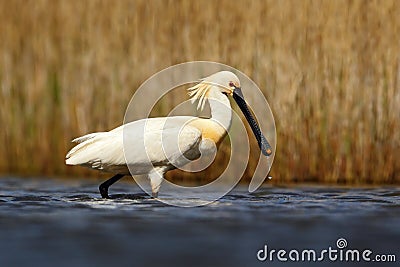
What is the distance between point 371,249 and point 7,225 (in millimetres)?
2693

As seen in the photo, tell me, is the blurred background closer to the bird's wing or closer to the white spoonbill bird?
the white spoonbill bird

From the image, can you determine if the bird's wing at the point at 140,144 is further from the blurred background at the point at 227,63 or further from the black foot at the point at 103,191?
the blurred background at the point at 227,63

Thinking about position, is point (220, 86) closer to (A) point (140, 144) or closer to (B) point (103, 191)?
(A) point (140, 144)

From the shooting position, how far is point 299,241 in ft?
Answer: 23.3

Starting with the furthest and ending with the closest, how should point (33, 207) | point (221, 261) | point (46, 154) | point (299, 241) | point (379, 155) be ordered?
1. point (46, 154)
2. point (379, 155)
3. point (33, 207)
4. point (299, 241)
5. point (221, 261)

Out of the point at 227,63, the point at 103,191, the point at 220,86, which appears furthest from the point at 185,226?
the point at 227,63

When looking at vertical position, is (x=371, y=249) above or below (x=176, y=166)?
below

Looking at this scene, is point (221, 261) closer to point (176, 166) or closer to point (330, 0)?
A: point (176, 166)

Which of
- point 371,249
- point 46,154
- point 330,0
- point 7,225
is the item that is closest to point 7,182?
point 46,154

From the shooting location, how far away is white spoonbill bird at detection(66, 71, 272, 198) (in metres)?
8.34

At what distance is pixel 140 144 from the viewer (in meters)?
8.41

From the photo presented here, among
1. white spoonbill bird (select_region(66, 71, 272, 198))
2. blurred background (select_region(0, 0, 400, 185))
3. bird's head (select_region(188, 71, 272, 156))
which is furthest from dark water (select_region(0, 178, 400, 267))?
bird's head (select_region(188, 71, 272, 156))

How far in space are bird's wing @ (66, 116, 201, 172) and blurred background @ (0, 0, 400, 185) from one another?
1.30 m

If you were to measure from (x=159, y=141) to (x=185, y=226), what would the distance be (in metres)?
1.06
